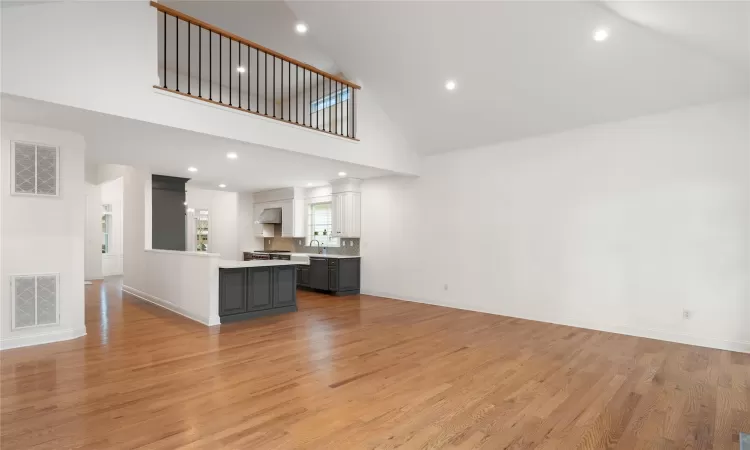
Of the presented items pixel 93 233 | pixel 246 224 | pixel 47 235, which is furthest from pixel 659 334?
pixel 93 233

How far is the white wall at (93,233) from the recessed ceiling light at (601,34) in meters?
13.0

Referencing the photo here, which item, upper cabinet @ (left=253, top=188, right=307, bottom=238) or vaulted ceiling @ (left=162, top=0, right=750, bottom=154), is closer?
vaulted ceiling @ (left=162, top=0, right=750, bottom=154)

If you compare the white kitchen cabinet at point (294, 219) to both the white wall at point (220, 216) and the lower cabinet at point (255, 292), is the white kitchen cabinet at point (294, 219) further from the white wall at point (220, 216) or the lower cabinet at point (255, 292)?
the lower cabinet at point (255, 292)

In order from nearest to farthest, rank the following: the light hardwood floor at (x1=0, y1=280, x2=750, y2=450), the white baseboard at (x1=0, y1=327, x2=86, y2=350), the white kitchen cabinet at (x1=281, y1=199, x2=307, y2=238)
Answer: the light hardwood floor at (x1=0, y1=280, x2=750, y2=450), the white baseboard at (x1=0, y1=327, x2=86, y2=350), the white kitchen cabinet at (x1=281, y1=199, x2=307, y2=238)

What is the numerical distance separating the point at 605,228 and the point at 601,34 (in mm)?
2503

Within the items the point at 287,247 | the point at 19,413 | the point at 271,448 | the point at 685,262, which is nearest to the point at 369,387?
the point at 271,448

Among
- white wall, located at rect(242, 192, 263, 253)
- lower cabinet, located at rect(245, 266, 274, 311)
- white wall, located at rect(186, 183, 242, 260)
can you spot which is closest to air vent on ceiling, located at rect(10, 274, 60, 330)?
lower cabinet, located at rect(245, 266, 274, 311)

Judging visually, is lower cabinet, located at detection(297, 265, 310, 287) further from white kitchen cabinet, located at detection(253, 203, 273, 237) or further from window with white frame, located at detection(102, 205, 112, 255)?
window with white frame, located at detection(102, 205, 112, 255)

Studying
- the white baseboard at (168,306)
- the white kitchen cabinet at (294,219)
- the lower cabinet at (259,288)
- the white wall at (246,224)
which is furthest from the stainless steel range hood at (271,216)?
the lower cabinet at (259,288)

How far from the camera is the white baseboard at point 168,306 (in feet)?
17.3

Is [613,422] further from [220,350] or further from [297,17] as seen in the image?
[297,17]

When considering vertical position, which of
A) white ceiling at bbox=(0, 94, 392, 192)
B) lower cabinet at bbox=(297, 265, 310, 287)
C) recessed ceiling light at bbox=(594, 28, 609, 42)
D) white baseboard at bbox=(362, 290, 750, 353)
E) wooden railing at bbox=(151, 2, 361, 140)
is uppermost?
wooden railing at bbox=(151, 2, 361, 140)

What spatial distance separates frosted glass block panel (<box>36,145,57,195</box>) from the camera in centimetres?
438

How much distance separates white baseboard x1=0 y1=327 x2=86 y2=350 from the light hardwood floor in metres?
0.16
